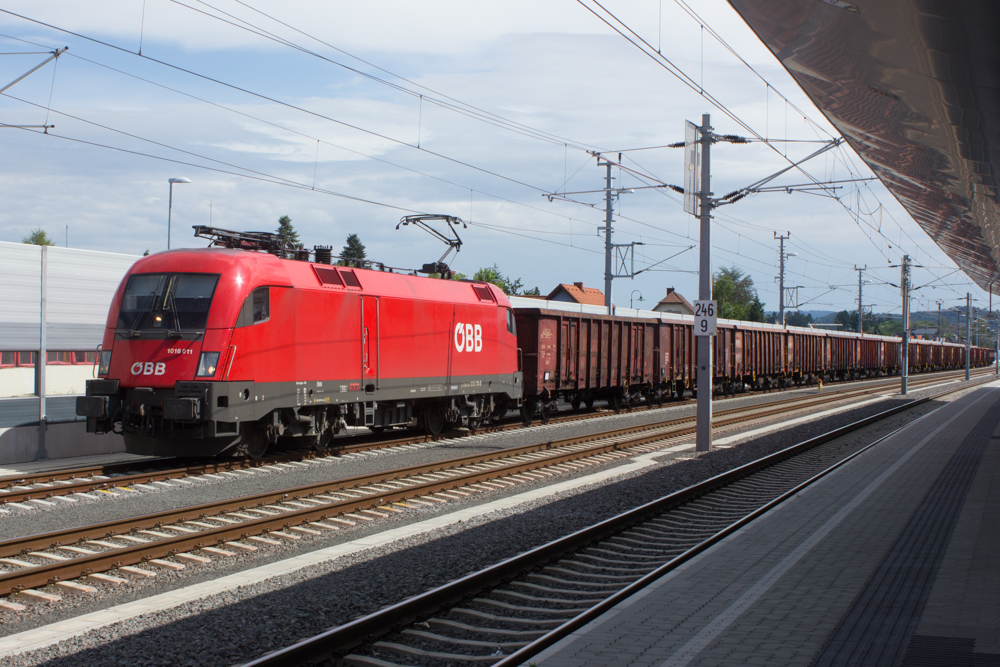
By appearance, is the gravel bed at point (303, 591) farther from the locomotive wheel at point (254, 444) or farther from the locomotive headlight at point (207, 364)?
the locomotive wheel at point (254, 444)

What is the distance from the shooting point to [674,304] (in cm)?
9612

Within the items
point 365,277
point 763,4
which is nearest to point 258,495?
point 365,277

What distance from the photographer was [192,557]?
8305 mm

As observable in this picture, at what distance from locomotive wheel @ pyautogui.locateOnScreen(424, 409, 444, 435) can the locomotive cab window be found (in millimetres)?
6097

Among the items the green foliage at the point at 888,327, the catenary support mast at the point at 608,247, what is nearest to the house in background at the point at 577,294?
the catenary support mast at the point at 608,247

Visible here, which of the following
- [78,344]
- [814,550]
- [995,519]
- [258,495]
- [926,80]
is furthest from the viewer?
[78,344]

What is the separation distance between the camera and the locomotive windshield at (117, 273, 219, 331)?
13086 millimetres

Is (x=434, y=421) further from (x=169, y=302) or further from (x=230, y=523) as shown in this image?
(x=230, y=523)

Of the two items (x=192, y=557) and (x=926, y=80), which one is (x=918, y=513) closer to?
(x=926, y=80)

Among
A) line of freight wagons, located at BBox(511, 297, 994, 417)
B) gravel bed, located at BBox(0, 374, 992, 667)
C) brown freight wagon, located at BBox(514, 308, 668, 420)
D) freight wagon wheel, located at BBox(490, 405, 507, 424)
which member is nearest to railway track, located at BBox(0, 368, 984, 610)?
gravel bed, located at BBox(0, 374, 992, 667)

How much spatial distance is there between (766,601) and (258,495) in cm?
678

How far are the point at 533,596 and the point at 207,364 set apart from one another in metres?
7.69

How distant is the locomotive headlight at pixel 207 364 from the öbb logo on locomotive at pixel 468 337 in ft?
22.3

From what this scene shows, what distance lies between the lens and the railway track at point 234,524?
756 centimetres
